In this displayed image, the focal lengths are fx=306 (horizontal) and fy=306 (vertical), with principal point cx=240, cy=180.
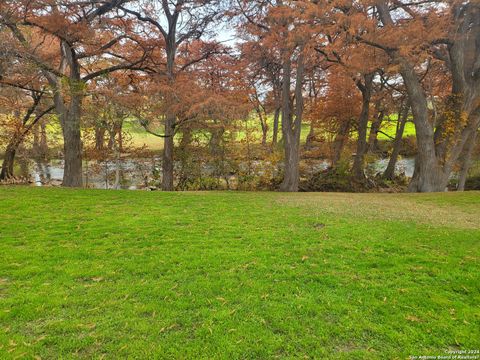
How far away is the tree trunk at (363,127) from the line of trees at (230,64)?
6 centimetres

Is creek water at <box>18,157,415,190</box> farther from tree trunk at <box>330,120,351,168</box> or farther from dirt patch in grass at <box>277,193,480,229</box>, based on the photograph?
dirt patch in grass at <box>277,193,480,229</box>

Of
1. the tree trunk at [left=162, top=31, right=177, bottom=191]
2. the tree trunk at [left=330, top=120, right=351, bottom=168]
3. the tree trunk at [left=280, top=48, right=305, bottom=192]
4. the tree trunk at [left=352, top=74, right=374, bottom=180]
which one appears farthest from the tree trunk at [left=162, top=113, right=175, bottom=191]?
the tree trunk at [left=352, top=74, right=374, bottom=180]

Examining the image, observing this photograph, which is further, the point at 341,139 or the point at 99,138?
the point at 341,139

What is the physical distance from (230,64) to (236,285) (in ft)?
44.8

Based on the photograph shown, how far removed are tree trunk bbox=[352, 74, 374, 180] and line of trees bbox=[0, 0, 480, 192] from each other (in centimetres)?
6

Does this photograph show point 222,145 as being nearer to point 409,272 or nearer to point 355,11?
point 355,11

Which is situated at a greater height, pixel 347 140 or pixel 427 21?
pixel 427 21

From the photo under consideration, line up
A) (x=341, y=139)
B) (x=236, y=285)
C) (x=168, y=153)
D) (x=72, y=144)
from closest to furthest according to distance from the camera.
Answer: (x=236, y=285), (x=72, y=144), (x=168, y=153), (x=341, y=139)

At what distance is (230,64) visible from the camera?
611 inches

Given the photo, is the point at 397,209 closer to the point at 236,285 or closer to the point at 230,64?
the point at 236,285

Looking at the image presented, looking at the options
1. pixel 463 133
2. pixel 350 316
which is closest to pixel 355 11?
pixel 463 133

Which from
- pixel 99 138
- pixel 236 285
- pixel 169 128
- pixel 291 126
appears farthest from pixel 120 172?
pixel 236 285

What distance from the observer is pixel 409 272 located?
4312 millimetres

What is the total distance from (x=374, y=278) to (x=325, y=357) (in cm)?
181
